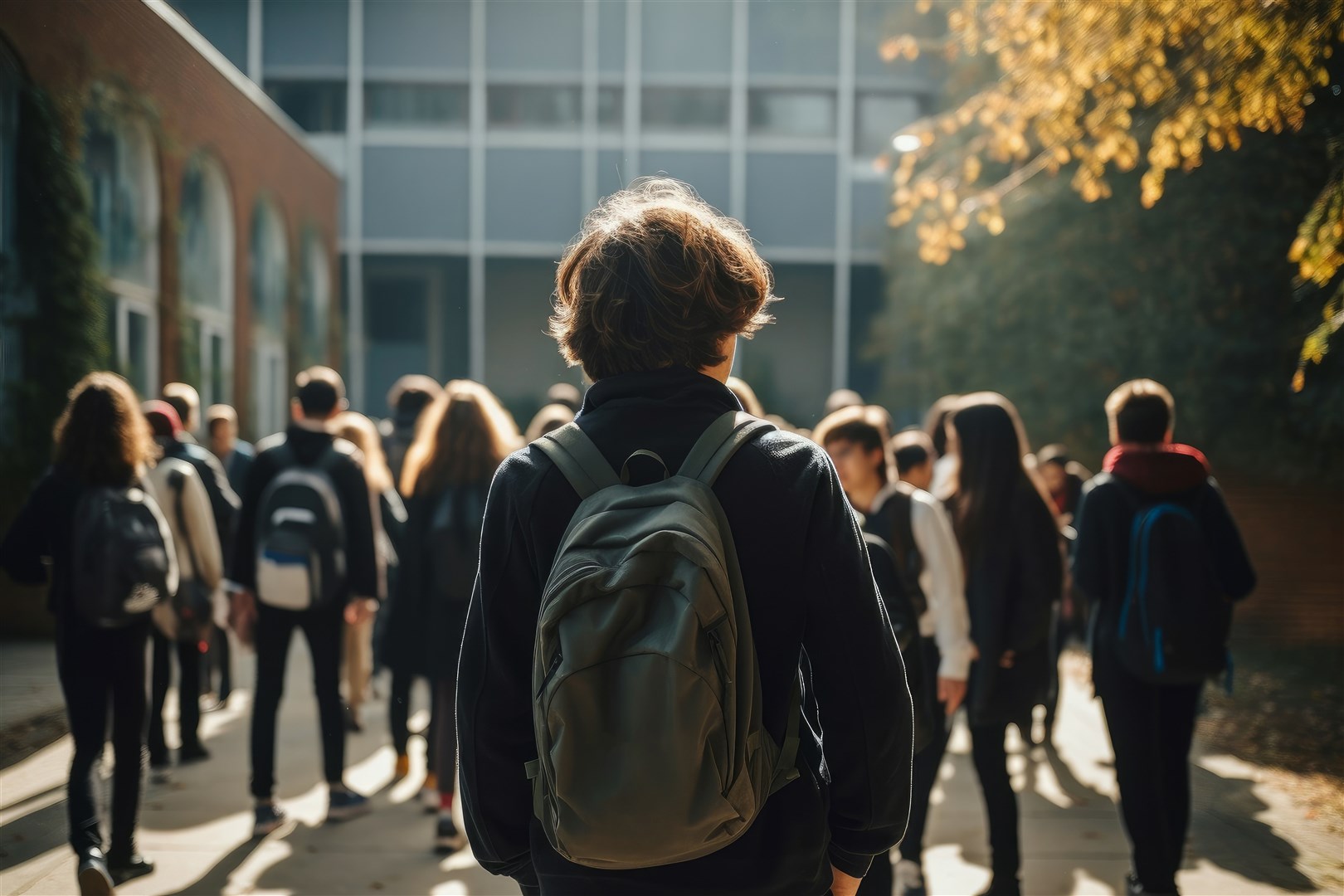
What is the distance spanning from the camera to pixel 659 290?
188 cm

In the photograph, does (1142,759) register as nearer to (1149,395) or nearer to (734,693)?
(1149,395)

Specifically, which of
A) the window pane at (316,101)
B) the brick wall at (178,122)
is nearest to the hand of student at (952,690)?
the brick wall at (178,122)

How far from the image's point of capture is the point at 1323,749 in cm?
766

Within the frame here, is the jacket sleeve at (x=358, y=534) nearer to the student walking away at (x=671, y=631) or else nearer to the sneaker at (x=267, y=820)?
the sneaker at (x=267, y=820)

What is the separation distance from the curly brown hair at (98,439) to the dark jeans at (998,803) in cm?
347

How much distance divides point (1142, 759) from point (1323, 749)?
4369 millimetres

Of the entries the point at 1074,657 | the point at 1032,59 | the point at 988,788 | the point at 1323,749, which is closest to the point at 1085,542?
the point at 988,788

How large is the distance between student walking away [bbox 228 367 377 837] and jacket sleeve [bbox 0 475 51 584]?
3.37ft

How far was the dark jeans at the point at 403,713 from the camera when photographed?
560cm

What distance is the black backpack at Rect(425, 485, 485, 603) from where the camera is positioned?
5316 millimetres

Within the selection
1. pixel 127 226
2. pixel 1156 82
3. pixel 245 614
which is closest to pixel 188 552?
pixel 245 614

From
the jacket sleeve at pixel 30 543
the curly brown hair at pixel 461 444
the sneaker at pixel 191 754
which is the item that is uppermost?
the curly brown hair at pixel 461 444

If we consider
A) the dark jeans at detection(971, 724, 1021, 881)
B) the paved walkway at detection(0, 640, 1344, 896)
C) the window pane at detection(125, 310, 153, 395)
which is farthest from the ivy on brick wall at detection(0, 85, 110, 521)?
the dark jeans at detection(971, 724, 1021, 881)

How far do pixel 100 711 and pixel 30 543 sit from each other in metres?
0.70
